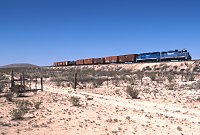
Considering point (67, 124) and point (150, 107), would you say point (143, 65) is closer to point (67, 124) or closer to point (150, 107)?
point (150, 107)

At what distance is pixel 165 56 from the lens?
236ft

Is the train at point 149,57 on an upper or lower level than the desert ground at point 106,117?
upper

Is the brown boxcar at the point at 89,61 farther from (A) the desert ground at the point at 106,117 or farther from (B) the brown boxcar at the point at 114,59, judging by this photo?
(A) the desert ground at the point at 106,117

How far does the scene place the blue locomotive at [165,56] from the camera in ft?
219

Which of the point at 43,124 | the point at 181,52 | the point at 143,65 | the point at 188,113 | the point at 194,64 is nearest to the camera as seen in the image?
the point at 43,124

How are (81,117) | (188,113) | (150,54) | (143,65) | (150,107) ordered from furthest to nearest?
(150,54) → (143,65) → (150,107) → (188,113) → (81,117)

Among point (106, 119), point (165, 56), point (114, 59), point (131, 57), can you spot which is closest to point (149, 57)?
point (165, 56)

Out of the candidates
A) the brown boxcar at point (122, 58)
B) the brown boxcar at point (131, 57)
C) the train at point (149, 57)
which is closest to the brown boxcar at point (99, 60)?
the train at point (149, 57)

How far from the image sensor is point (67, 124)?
50.0 ft

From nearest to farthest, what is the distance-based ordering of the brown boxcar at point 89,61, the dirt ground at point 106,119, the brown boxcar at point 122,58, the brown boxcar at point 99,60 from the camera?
the dirt ground at point 106,119 → the brown boxcar at point 122,58 → the brown boxcar at point 99,60 → the brown boxcar at point 89,61

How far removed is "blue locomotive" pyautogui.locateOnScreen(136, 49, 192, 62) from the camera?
6683 cm

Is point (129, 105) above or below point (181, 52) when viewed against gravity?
below

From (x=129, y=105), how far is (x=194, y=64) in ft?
132

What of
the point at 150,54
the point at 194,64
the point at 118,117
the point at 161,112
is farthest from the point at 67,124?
the point at 150,54
